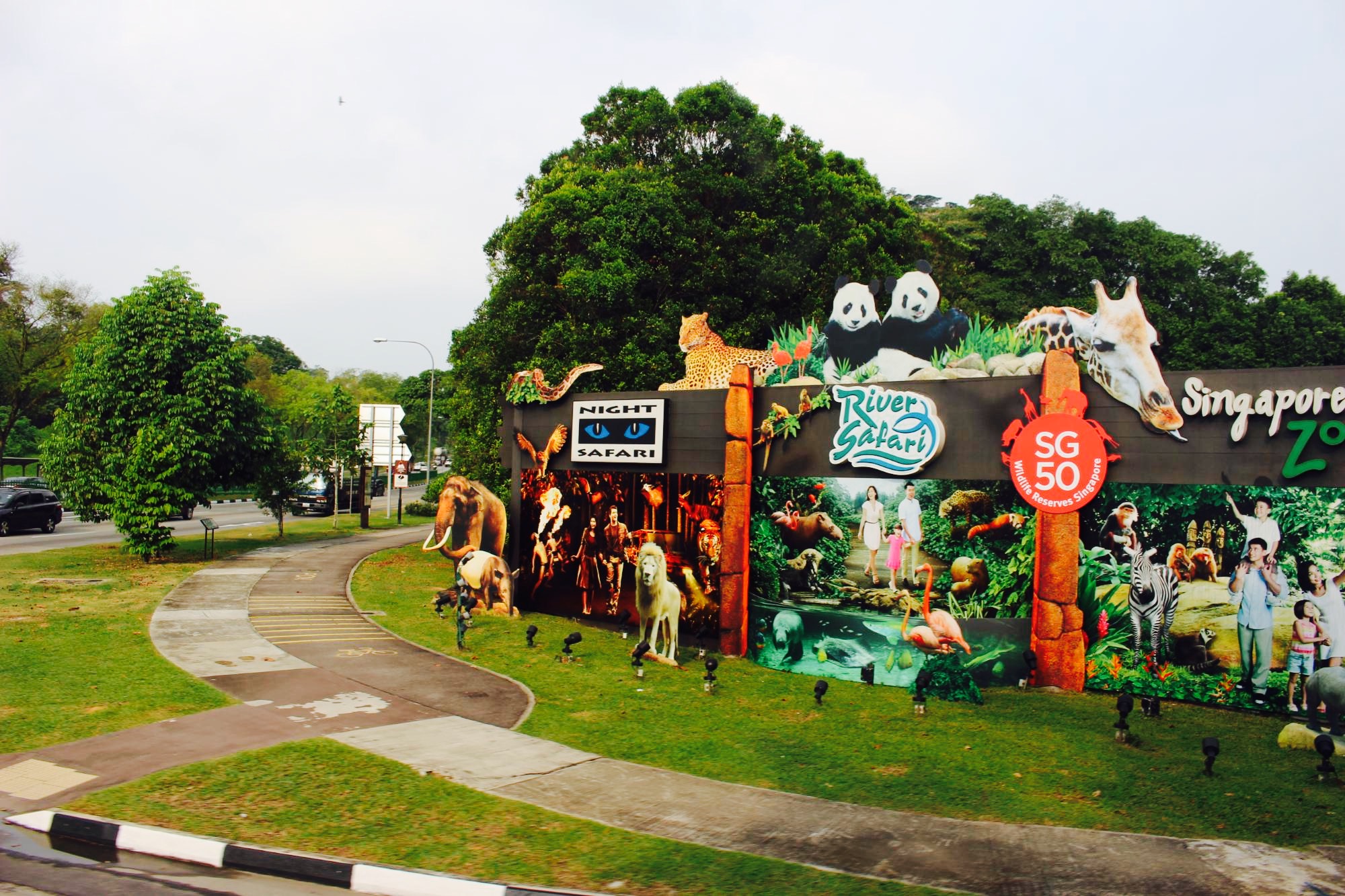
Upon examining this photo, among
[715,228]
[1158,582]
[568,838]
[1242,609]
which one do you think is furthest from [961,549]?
[715,228]

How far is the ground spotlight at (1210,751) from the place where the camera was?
9.89 meters

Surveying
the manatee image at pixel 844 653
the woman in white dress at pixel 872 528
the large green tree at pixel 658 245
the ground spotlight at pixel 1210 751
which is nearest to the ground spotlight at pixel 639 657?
the manatee image at pixel 844 653

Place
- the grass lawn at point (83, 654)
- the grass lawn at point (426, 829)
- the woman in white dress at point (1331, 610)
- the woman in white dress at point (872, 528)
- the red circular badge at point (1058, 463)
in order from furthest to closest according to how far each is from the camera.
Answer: the woman in white dress at point (872, 528) → the red circular badge at point (1058, 463) → the woman in white dress at point (1331, 610) → the grass lawn at point (83, 654) → the grass lawn at point (426, 829)

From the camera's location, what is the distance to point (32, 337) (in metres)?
51.7

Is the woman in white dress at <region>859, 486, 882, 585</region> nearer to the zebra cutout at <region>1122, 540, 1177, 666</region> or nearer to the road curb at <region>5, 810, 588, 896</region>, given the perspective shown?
the zebra cutout at <region>1122, 540, 1177, 666</region>

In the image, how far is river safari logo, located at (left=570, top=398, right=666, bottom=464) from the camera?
18062 millimetres

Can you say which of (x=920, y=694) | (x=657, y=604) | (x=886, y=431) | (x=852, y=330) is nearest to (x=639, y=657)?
(x=657, y=604)

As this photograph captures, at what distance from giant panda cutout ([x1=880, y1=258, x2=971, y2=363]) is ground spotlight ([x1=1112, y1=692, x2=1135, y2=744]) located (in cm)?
624

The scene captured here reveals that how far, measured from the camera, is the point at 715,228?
28.7 metres

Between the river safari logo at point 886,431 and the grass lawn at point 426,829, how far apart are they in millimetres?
8499

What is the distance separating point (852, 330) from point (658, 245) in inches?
494

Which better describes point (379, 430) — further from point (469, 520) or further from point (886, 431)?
point (886, 431)

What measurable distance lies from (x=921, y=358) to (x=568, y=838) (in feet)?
33.0

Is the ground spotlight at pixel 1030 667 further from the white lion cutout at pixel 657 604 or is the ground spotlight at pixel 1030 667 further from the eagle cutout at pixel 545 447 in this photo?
the eagle cutout at pixel 545 447
